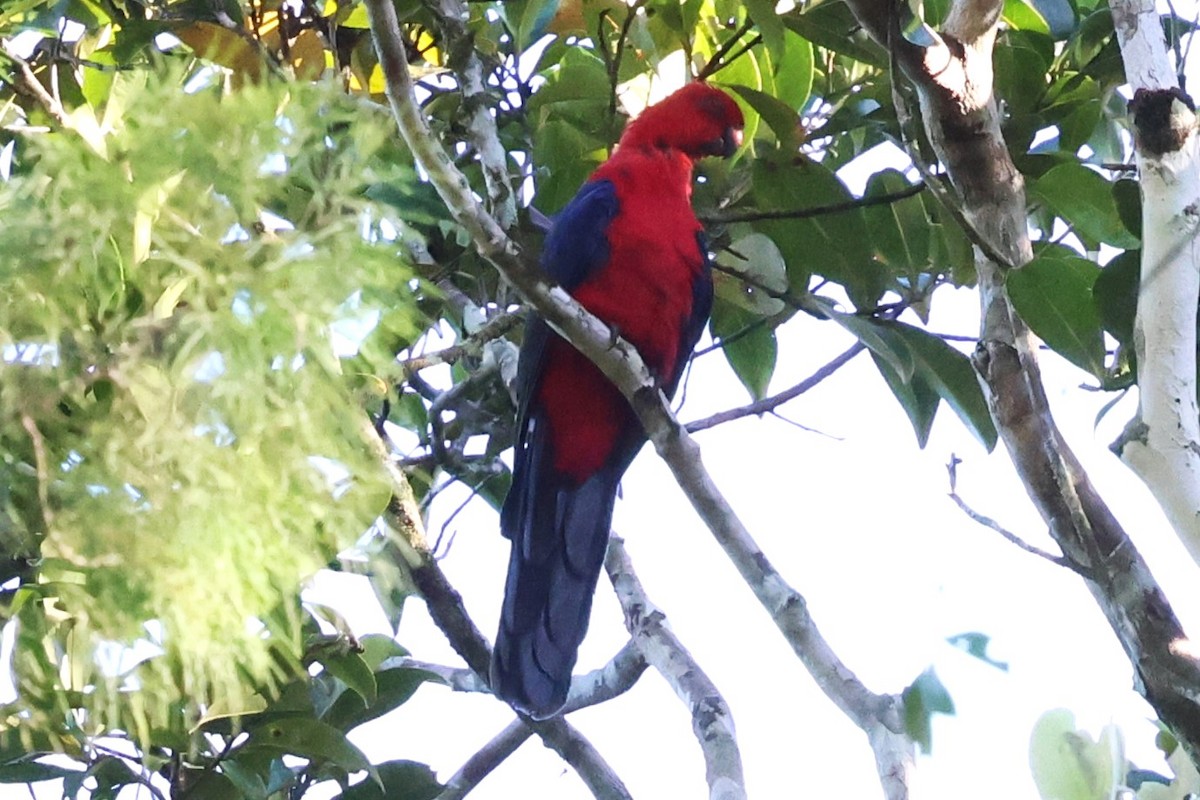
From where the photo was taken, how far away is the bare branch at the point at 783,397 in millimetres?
1768

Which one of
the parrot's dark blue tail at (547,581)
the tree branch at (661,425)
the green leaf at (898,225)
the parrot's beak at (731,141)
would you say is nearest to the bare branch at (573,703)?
the parrot's dark blue tail at (547,581)

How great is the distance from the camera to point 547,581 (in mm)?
1963

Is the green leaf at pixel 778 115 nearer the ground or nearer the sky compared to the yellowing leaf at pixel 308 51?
nearer the ground

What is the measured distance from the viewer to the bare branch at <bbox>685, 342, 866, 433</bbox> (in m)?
1.77

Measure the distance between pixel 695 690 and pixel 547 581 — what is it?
53cm

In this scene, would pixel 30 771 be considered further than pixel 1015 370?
Yes

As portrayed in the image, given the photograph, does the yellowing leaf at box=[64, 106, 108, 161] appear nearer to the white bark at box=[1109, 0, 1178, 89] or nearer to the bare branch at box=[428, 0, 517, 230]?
the bare branch at box=[428, 0, 517, 230]

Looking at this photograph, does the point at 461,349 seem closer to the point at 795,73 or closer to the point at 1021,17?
the point at 795,73

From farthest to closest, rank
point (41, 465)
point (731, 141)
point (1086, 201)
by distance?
point (731, 141) < point (1086, 201) < point (41, 465)

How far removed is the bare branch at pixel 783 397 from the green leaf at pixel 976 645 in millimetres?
860

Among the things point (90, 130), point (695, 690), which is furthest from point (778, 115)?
point (90, 130)

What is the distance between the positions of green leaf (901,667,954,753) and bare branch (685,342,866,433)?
792 mm

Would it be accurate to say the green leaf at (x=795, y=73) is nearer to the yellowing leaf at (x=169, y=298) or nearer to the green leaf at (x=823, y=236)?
the green leaf at (x=823, y=236)

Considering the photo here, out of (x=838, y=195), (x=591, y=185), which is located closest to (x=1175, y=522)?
(x=838, y=195)
